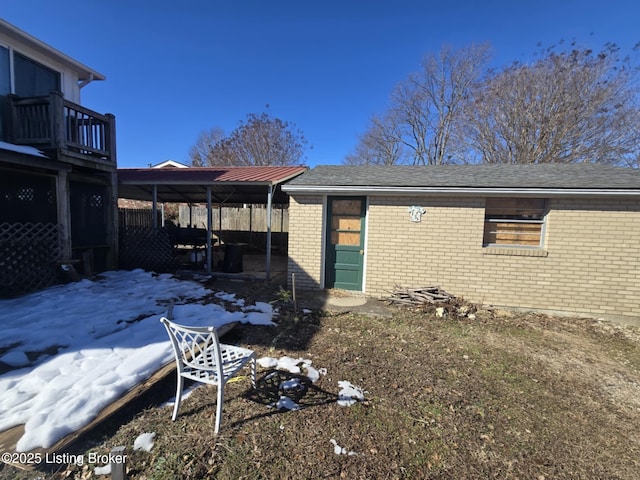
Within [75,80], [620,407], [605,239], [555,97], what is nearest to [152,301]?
[620,407]

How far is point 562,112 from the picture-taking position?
1568 centimetres

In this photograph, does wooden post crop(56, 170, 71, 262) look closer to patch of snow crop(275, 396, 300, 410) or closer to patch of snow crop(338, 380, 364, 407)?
patch of snow crop(275, 396, 300, 410)

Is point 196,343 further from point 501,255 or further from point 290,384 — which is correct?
point 501,255

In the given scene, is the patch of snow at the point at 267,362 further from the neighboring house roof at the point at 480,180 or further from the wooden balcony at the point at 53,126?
the wooden balcony at the point at 53,126

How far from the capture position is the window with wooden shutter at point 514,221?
19.6ft

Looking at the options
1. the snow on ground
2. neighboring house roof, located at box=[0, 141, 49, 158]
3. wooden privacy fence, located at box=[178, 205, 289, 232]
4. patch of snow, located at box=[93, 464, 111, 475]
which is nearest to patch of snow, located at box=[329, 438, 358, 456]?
patch of snow, located at box=[93, 464, 111, 475]

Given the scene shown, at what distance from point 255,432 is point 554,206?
663cm

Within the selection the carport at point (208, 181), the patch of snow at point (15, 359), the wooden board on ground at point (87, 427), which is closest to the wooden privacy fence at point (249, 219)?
the carport at point (208, 181)

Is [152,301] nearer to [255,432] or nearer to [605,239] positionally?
[255,432]

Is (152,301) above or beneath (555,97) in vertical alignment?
beneath

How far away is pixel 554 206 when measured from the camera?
228 inches

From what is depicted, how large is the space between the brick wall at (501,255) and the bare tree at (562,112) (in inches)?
543

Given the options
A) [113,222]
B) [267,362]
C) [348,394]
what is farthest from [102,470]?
[113,222]

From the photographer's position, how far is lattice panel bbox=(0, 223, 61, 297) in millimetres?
5303
